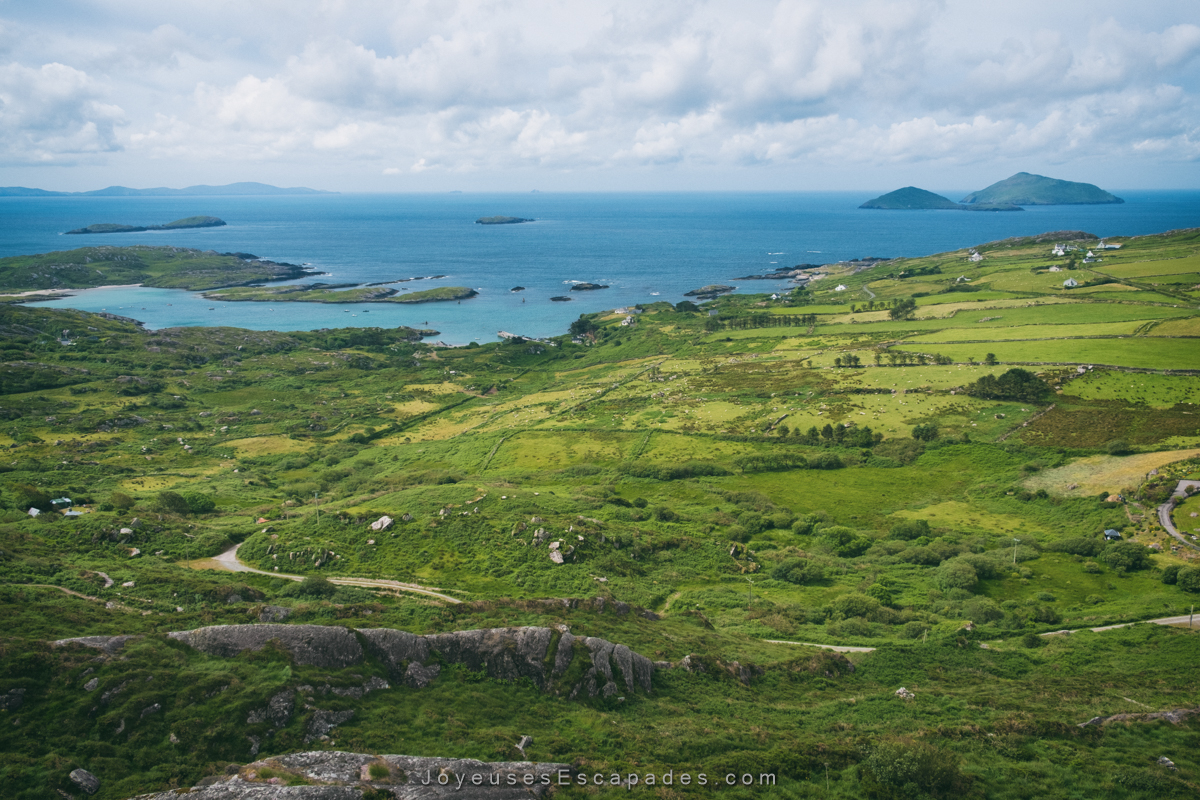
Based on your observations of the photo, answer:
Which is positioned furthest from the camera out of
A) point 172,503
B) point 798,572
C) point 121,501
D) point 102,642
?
point 172,503

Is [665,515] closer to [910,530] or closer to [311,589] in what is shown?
[910,530]

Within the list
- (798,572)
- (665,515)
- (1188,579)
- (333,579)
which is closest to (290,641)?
(333,579)

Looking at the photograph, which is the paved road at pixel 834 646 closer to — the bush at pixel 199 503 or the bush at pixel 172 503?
the bush at pixel 199 503

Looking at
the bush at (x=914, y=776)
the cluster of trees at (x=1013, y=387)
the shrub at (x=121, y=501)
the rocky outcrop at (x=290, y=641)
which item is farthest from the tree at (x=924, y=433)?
the shrub at (x=121, y=501)

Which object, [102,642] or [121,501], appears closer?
[102,642]

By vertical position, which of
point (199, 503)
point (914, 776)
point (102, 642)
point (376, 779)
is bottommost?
point (199, 503)

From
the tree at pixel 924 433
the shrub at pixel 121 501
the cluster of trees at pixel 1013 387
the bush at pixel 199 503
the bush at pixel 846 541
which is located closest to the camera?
the shrub at pixel 121 501

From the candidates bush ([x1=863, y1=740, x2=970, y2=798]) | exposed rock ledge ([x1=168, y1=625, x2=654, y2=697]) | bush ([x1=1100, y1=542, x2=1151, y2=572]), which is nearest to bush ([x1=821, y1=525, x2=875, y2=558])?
bush ([x1=1100, y1=542, x2=1151, y2=572])

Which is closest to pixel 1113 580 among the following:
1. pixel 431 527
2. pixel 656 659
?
pixel 656 659
